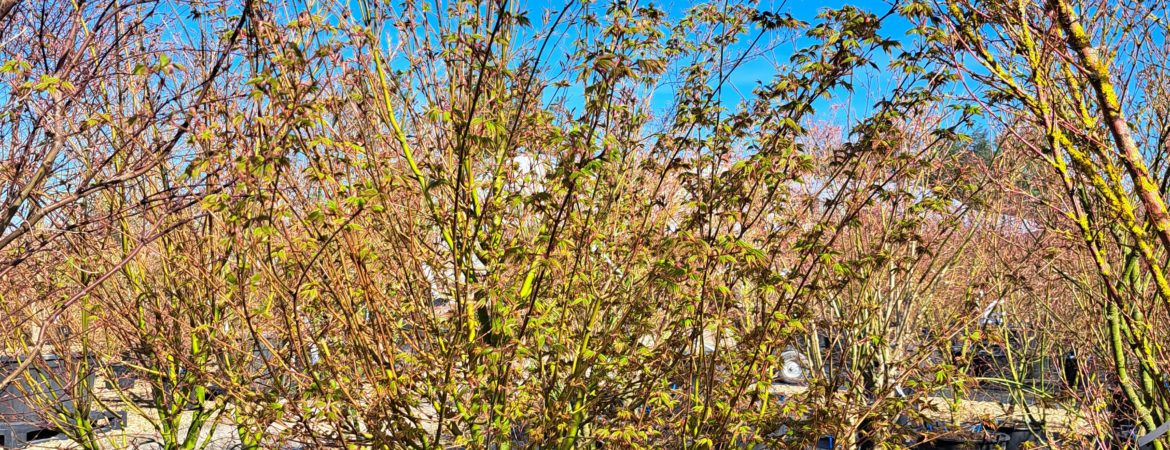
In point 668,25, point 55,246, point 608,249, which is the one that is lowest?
point 608,249

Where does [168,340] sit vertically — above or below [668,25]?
below

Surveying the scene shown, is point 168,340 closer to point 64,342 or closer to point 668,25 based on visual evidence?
point 64,342

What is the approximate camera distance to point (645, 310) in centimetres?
378

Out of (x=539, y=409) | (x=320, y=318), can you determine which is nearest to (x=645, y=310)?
(x=539, y=409)

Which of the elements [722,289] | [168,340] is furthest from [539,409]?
[168,340]

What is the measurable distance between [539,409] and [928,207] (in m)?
1.78

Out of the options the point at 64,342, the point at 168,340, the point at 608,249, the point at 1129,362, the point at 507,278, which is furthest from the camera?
the point at 1129,362

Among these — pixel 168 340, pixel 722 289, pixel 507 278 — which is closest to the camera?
pixel 722 289

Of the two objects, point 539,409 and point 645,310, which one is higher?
point 645,310

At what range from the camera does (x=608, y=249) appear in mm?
3764

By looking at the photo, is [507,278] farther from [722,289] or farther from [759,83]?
[759,83]

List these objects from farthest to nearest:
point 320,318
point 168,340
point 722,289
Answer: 1. point 168,340
2. point 320,318
3. point 722,289

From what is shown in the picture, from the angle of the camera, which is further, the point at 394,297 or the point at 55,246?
the point at 55,246

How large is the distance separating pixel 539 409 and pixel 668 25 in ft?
5.62
